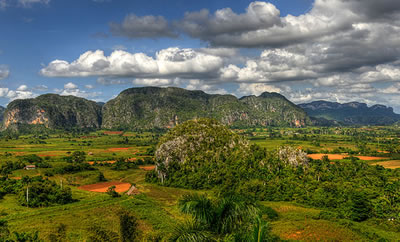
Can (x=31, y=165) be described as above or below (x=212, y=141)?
below

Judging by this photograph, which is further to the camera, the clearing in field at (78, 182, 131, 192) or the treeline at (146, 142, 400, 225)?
the clearing in field at (78, 182, 131, 192)

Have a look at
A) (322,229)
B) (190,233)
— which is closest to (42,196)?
(322,229)

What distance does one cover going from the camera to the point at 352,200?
7262 centimetres

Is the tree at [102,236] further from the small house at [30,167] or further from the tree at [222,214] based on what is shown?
the small house at [30,167]

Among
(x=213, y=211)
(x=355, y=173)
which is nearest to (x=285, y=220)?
(x=355, y=173)

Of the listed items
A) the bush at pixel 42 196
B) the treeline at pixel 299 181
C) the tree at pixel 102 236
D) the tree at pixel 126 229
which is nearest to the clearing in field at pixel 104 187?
the treeline at pixel 299 181

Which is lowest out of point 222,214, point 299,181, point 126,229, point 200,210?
point 299,181

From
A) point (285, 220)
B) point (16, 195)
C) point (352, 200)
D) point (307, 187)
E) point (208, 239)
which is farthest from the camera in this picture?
point (307, 187)

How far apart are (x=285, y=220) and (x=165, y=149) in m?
61.6

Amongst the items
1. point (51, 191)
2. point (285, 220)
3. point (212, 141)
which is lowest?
point (285, 220)

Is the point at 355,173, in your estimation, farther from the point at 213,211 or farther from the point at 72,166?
the point at 72,166

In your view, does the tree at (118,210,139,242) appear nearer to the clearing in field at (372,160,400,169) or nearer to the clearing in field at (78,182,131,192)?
the clearing in field at (78,182,131,192)

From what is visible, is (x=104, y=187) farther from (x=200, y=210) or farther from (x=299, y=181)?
(x=200, y=210)

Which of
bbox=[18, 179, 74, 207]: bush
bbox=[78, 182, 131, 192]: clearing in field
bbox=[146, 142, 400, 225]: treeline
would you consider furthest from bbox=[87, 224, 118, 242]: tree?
bbox=[78, 182, 131, 192]: clearing in field
